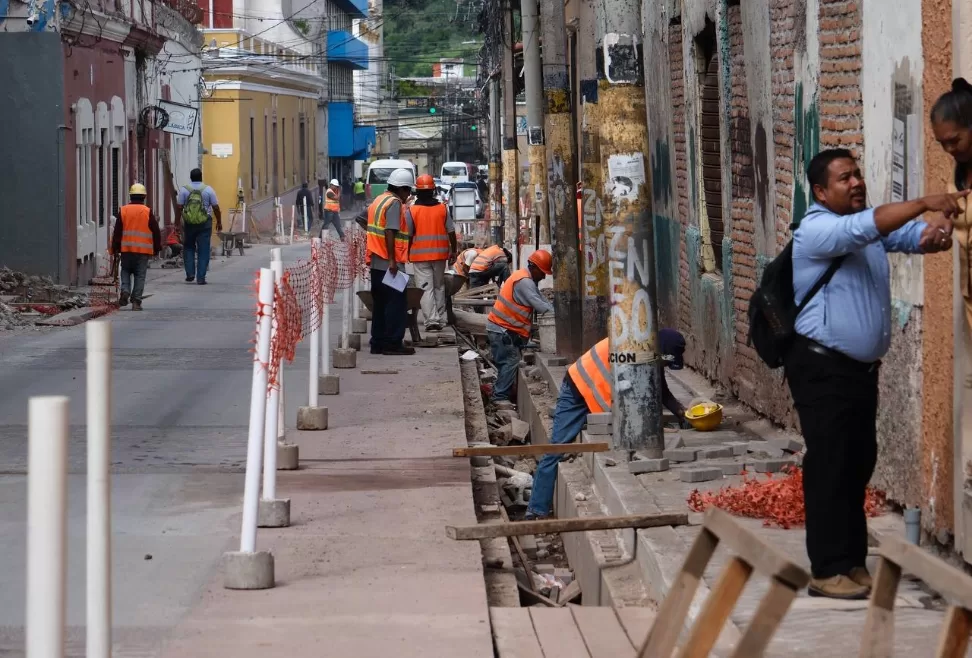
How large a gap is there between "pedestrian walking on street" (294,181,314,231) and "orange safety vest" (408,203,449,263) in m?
32.0

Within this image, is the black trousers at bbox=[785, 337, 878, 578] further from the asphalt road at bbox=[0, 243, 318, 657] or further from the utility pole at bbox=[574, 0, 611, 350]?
the utility pole at bbox=[574, 0, 611, 350]

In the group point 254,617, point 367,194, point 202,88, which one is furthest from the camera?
point 367,194

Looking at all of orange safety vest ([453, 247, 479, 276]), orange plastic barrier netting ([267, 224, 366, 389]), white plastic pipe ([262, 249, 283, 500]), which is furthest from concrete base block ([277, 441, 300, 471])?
orange safety vest ([453, 247, 479, 276])

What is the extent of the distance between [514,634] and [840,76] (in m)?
3.95

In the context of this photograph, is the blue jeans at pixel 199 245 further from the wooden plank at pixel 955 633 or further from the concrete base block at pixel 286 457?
the wooden plank at pixel 955 633

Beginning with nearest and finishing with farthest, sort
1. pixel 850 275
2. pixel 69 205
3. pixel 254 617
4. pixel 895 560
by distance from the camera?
1. pixel 895 560
2. pixel 850 275
3. pixel 254 617
4. pixel 69 205

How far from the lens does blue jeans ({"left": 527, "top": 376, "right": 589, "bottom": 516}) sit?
951 centimetres

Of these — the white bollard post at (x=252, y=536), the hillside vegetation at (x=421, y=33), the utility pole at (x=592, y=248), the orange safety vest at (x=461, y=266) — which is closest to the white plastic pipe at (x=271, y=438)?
the white bollard post at (x=252, y=536)

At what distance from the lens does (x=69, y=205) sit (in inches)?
997

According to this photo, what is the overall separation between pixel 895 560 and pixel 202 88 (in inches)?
1642

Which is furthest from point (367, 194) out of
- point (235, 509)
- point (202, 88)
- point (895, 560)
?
point (895, 560)

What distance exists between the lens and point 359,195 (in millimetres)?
65750

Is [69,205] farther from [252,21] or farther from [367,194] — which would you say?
[252,21]

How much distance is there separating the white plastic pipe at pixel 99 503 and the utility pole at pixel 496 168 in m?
29.0
